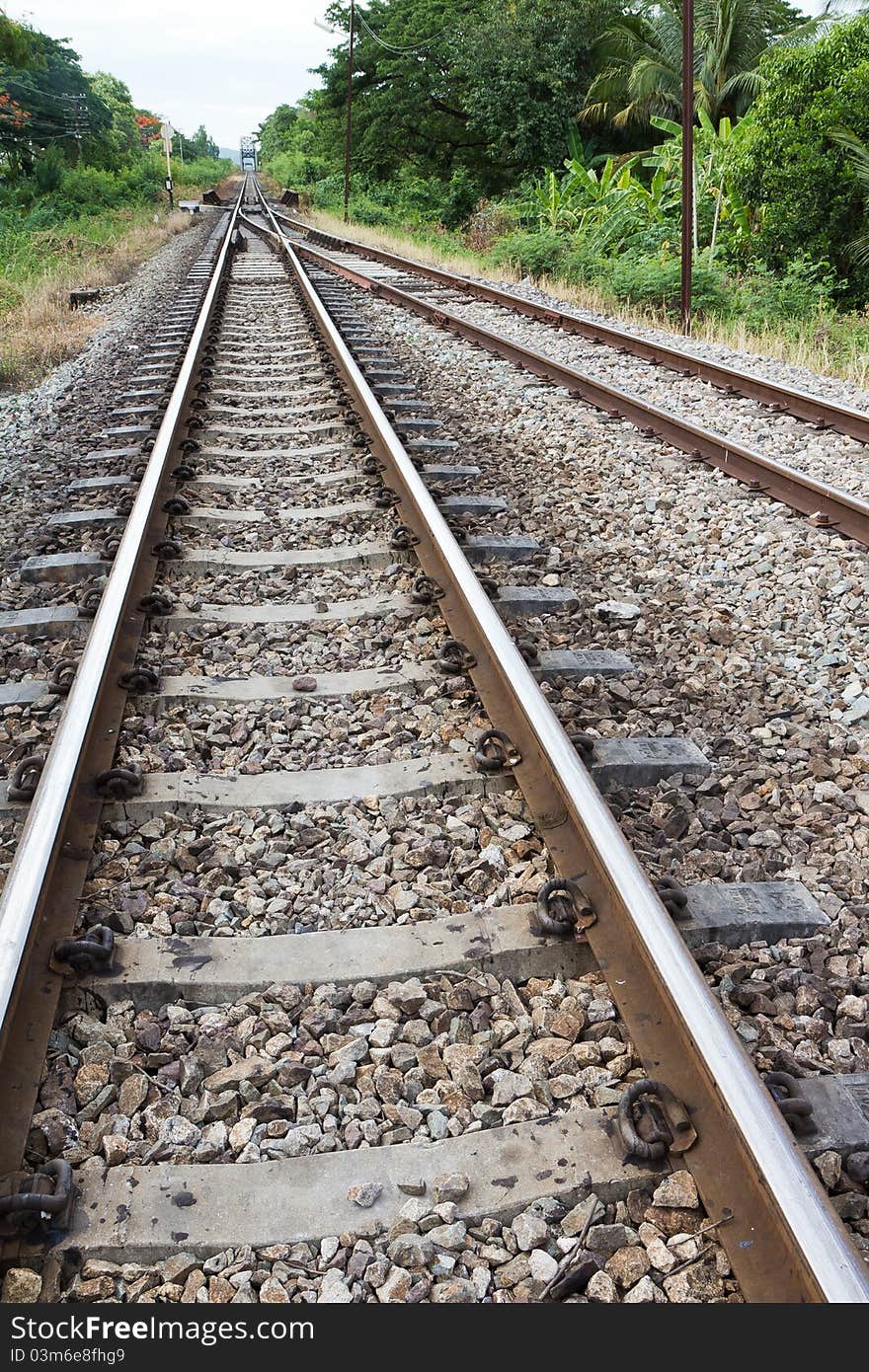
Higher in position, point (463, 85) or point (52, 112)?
point (52, 112)

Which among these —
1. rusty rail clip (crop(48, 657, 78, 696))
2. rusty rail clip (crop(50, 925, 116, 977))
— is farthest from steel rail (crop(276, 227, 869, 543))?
rusty rail clip (crop(50, 925, 116, 977))

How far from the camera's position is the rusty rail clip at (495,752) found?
2.82 meters

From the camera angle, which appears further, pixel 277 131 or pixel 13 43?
pixel 277 131

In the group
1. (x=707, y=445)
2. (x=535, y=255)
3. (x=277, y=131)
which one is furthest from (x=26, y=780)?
(x=277, y=131)

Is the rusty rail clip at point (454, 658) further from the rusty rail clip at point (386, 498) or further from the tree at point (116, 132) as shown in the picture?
the tree at point (116, 132)

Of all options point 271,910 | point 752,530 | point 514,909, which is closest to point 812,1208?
point 514,909

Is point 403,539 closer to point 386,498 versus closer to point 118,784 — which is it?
point 386,498

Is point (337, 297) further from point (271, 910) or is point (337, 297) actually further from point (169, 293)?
point (271, 910)

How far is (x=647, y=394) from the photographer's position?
816 cm

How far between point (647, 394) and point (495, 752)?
6000 millimetres

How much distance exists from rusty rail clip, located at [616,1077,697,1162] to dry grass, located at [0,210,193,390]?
9.06 meters

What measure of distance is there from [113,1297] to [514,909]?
42.8 inches

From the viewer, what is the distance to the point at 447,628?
12.1ft

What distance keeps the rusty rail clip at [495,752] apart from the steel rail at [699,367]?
15.4ft
